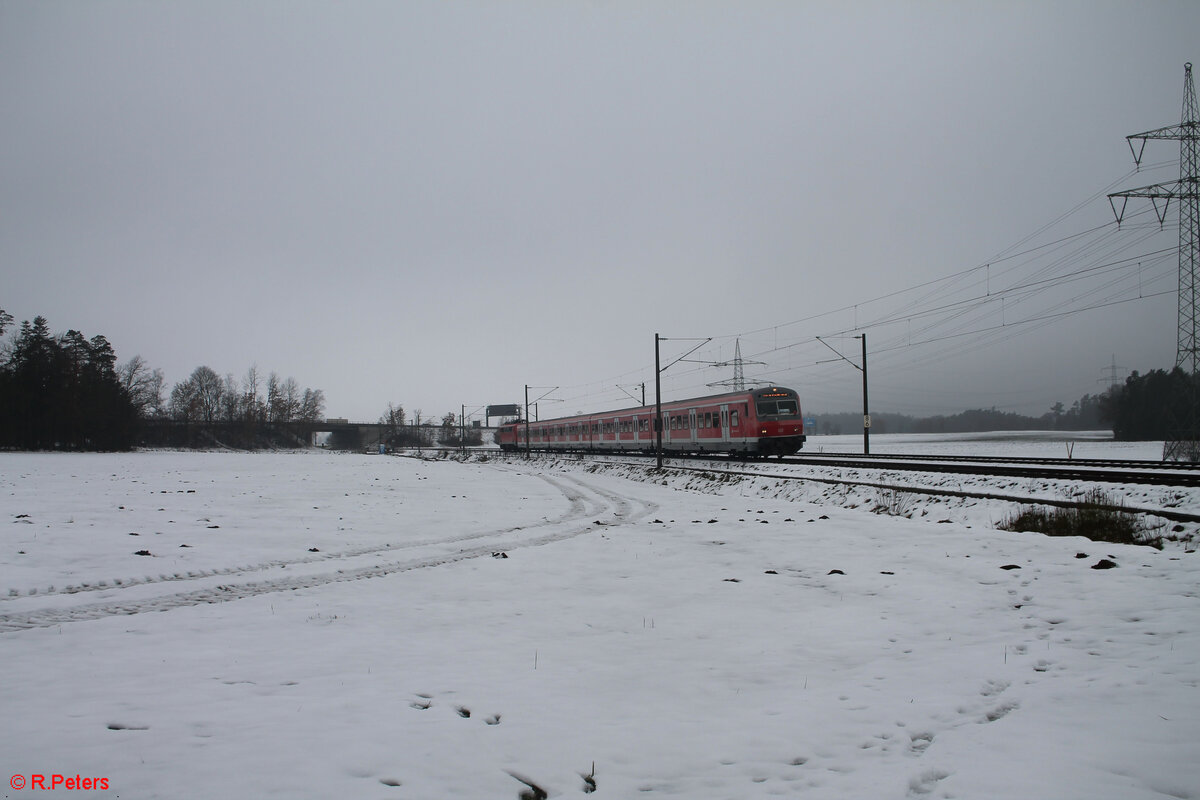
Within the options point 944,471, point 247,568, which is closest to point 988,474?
point 944,471

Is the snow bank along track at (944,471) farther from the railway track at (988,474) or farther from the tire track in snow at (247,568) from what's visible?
the tire track in snow at (247,568)

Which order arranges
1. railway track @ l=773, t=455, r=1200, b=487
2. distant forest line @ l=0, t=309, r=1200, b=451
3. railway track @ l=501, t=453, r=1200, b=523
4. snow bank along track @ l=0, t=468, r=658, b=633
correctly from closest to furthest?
snow bank along track @ l=0, t=468, r=658, b=633, railway track @ l=501, t=453, r=1200, b=523, railway track @ l=773, t=455, r=1200, b=487, distant forest line @ l=0, t=309, r=1200, b=451

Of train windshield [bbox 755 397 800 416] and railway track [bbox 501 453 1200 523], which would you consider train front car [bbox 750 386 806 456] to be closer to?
train windshield [bbox 755 397 800 416]

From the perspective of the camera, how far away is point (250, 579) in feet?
32.6

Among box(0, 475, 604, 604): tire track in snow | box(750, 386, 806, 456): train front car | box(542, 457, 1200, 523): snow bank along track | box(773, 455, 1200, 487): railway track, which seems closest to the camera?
box(0, 475, 604, 604): tire track in snow

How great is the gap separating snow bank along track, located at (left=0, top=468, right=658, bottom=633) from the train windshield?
69.1 ft

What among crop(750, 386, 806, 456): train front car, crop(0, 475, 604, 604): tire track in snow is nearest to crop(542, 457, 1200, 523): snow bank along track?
crop(750, 386, 806, 456): train front car

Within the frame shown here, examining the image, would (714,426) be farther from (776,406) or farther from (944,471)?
(944,471)

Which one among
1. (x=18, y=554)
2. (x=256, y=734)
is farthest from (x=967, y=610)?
(x=18, y=554)

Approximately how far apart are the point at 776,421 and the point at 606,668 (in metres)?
31.2

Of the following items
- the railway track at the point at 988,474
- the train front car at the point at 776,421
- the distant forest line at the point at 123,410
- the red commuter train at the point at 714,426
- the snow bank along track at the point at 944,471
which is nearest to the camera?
the snow bank along track at the point at 944,471

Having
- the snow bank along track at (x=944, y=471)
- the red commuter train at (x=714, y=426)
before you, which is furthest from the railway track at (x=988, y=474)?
the red commuter train at (x=714, y=426)

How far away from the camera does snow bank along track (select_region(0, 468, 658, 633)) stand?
26.1ft

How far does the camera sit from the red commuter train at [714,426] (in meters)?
35.7
